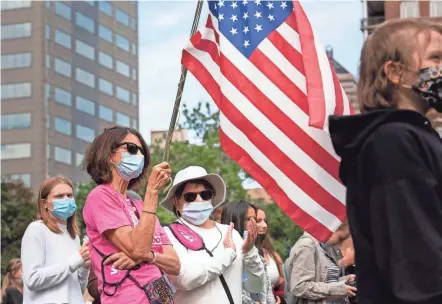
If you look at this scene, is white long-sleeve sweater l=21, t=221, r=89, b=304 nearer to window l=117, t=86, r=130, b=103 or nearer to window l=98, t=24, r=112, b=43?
window l=98, t=24, r=112, b=43

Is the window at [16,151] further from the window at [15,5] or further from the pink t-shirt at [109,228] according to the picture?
the pink t-shirt at [109,228]

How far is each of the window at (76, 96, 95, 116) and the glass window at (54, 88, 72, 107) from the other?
136cm

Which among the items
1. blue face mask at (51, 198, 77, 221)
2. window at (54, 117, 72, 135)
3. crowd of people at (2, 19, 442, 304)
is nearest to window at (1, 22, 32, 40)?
window at (54, 117, 72, 135)

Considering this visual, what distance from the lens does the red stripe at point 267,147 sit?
6.94 meters

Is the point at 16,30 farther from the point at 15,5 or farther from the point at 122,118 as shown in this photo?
the point at 122,118

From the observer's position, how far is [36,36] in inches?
4670

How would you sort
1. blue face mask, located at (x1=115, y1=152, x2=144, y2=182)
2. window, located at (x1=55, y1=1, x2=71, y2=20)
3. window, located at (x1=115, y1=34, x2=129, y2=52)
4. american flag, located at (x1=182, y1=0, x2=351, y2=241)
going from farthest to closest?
1. window, located at (x1=115, y1=34, x2=129, y2=52)
2. window, located at (x1=55, y1=1, x2=71, y2=20)
3. american flag, located at (x1=182, y1=0, x2=351, y2=241)
4. blue face mask, located at (x1=115, y1=152, x2=144, y2=182)

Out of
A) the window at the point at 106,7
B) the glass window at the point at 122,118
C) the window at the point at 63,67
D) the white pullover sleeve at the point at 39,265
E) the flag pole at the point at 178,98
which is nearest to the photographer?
the flag pole at the point at 178,98

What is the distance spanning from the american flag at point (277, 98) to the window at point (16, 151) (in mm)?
109375

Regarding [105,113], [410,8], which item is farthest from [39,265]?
[105,113]

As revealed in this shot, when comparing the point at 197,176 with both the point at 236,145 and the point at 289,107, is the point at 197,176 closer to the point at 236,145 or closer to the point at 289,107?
the point at 236,145

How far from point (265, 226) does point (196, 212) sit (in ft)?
7.21

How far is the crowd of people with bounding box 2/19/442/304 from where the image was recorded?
9.55 feet

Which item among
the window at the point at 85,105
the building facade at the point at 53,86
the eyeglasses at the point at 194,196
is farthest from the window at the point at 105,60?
the eyeglasses at the point at 194,196
